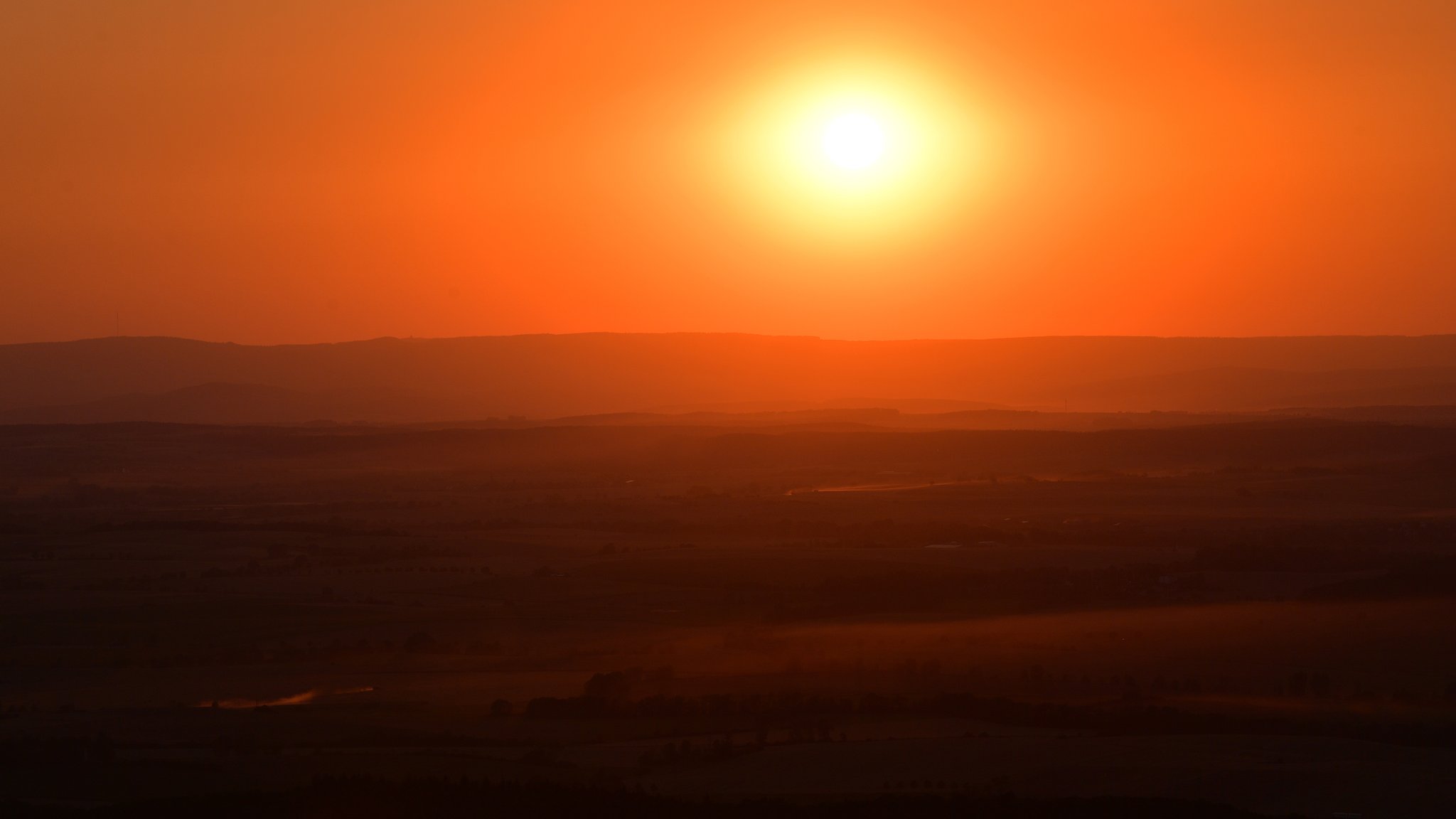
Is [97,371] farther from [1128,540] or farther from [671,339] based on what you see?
[1128,540]

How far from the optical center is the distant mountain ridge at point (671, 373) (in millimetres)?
140250

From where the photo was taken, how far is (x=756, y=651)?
22.4 metres

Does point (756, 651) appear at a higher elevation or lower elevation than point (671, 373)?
lower

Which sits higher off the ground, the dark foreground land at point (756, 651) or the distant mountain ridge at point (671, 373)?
the distant mountain ridge at point (671, 373)

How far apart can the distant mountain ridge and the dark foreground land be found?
90738mm

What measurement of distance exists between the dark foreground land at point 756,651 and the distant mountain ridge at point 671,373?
90.7 meters

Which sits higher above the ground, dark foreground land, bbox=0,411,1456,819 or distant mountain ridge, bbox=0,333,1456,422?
distant mountain ridge, bbox=0,333,1456,422

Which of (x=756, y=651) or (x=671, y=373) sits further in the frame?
(x=671, y=373)

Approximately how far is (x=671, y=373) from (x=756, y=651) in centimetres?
15361

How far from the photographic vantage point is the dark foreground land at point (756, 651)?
14.5 metres

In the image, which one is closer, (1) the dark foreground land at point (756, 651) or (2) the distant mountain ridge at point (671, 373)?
(1) the dark foreground land at point (756, 651)

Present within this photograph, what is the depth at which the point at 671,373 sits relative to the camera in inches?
6914

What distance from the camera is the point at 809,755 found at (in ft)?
52.0

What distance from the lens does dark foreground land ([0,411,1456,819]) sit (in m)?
14.5
